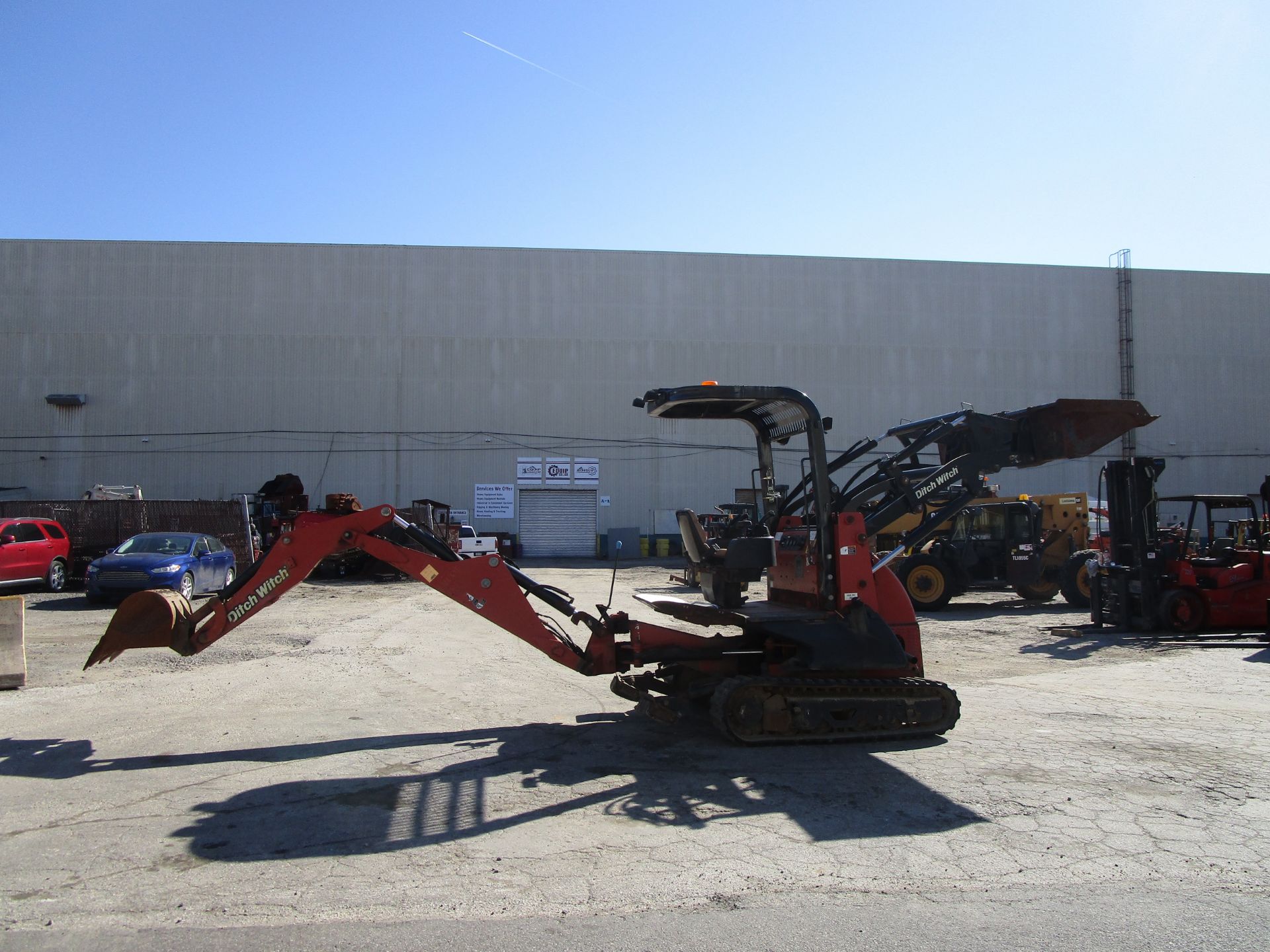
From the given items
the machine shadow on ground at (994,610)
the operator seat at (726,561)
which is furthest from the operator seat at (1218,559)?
the operator seat at (726,561)

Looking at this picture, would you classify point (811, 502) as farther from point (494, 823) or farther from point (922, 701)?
point (494, 823)

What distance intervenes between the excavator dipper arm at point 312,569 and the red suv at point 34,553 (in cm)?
1317

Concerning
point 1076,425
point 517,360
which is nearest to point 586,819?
point 1076,425

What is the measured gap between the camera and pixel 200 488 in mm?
37531

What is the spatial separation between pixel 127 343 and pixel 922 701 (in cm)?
4015

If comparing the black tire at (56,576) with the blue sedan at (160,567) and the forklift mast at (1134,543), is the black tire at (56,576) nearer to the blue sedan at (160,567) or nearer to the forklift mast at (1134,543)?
the blue sedan at (160,567)

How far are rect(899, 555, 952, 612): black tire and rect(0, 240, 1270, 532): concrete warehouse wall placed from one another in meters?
21.7

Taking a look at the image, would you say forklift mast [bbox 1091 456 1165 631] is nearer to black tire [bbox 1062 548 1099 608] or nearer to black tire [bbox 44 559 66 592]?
black tire [bbox 1062 548 1099 608]

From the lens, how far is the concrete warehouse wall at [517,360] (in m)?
37.7

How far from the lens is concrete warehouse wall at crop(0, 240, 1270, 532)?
3766cm

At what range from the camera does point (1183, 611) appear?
44.0ft

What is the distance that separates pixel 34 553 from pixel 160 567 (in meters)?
4.54

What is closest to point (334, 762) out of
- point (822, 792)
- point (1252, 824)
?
point (822, 792)

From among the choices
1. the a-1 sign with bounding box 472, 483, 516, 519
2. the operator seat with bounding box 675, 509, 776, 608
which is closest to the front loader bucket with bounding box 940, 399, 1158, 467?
the operator seat with bounding box 675, 509, 776, 608
